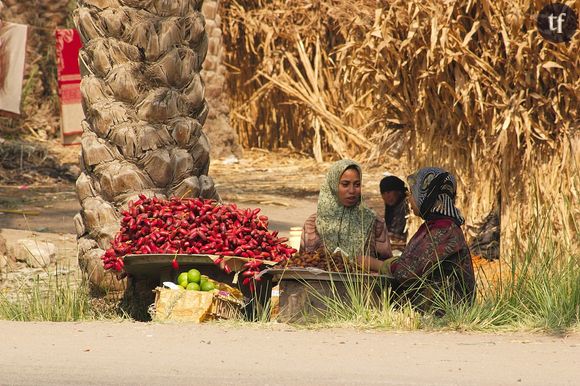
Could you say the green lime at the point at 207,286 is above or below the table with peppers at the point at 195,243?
below

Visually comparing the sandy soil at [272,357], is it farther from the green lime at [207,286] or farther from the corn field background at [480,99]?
the corn field background at [480,99]

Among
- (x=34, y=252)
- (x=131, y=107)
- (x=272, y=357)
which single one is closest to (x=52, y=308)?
(x=131, y=107)

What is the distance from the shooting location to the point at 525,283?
25.4 feet

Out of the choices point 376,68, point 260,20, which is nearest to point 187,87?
point 376,68

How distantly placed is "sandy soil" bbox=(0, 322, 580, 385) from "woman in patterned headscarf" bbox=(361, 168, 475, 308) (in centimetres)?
55

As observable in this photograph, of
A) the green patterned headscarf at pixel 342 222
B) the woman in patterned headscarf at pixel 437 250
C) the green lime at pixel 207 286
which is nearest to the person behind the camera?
the woman in patterned headscarf at pixel 437 250

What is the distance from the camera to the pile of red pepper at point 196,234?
8328mm

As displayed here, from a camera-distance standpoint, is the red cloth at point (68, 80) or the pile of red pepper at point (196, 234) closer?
the pile of red pepper at point (196, 234)

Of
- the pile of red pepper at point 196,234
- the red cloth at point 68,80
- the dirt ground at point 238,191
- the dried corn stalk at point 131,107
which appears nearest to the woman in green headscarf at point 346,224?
the pile of red pepper at point 196,234

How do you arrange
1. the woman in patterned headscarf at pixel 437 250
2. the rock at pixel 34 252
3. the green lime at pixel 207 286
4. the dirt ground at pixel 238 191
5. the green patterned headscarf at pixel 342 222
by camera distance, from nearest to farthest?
the woman in patterned headscarf at pixel 437 250
the green lime at pixel 207 286
the green patterned headscarf at pixel 342 222
the rock at pixel 34 252
the dirt ground at pixel 238 191

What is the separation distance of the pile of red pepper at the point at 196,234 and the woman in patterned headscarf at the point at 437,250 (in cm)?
92

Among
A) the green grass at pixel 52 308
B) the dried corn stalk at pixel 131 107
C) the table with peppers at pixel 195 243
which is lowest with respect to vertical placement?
the green grass at pixel 52 308

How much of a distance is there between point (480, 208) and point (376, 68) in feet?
4.69

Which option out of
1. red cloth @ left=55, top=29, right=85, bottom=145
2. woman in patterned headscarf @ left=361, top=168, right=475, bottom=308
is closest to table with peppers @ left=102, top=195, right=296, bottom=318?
woman in patterned headscarf @ left=361, top=168, right=475, bottom=308
